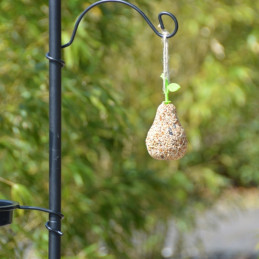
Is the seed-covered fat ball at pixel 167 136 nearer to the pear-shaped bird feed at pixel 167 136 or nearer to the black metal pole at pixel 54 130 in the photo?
the pear-shaped bird feed at pixel 167 136

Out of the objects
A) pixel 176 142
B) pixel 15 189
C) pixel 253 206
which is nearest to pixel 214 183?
pixel 15 189

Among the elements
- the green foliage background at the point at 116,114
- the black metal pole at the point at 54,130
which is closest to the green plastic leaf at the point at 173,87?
the black metal pole at the point at 54,130

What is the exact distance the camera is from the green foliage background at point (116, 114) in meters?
2.52

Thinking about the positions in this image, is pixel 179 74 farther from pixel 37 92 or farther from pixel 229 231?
pixel 229 231

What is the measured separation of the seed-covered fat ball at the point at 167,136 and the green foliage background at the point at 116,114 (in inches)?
31.0

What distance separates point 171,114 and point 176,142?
69mm

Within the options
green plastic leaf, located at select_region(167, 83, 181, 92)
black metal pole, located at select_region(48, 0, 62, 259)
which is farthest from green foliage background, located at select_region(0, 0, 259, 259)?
green plastic leaf, located at select_region(167, 83, 181, 92)

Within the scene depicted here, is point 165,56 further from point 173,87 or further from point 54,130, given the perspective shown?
point 54,130

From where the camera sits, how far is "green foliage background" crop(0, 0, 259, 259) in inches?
99.3

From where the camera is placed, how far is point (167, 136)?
1.49 meters

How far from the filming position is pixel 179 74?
478 cm

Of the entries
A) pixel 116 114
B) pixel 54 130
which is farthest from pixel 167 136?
pixel 116 114

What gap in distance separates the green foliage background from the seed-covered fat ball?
79 centimetres

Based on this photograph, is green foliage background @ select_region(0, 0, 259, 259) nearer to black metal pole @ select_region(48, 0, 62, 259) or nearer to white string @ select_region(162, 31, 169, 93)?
black metal pole @ select_region(48, 0, 62, 259)
